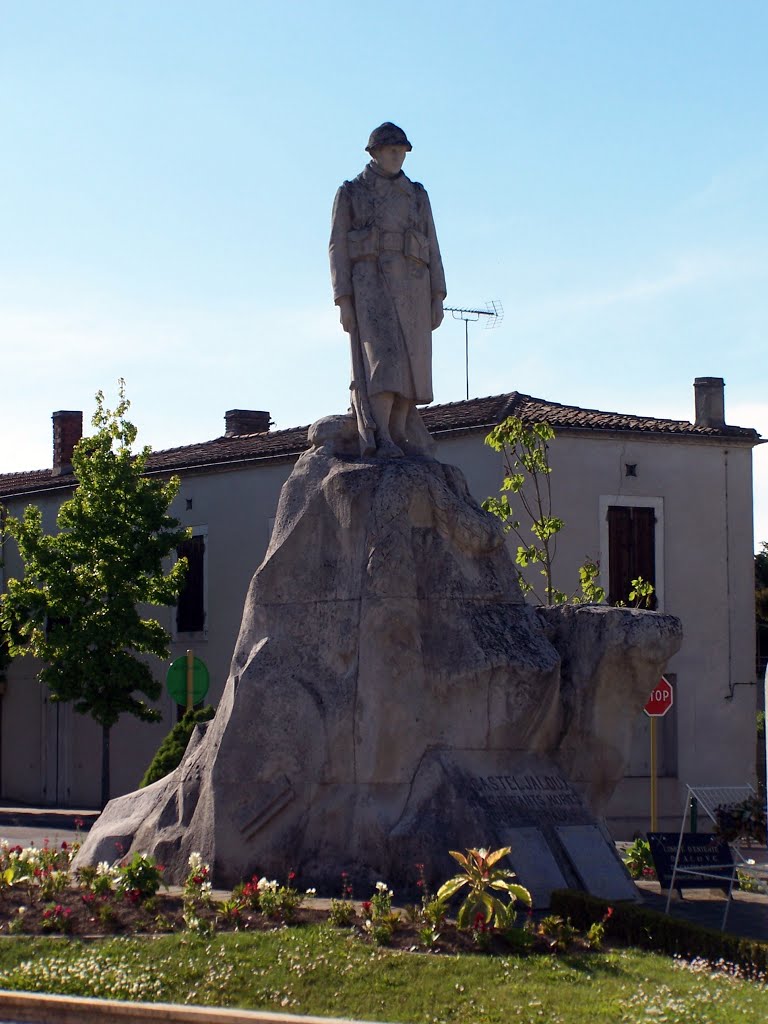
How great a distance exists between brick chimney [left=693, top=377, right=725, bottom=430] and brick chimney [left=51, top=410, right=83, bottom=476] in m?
15.0

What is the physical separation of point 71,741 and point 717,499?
47.2 feet

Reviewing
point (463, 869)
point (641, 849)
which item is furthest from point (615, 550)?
point (463, 869)

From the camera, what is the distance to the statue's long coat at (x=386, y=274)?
606 inches

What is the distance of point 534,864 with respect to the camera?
42.9 ft

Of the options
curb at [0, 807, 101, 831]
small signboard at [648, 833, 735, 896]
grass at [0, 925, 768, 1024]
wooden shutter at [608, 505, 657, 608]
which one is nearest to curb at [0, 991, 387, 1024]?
grass at [0, 925, 768, 1024]

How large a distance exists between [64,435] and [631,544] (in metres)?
15.2

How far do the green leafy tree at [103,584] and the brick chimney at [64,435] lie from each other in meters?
8.55

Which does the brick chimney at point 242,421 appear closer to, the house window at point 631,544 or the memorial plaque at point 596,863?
Result: the house window at point 631,544

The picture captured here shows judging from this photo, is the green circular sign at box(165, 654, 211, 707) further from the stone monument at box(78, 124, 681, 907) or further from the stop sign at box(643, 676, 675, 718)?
the stone monument at box(78, 124, 681, 907)

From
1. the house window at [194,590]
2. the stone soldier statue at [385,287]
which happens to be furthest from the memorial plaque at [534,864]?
the house window at [194,590]

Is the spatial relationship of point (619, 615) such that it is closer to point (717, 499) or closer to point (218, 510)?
point (717, 499)

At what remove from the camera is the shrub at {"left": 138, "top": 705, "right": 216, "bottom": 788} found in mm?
21250

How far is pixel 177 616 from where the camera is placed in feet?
116

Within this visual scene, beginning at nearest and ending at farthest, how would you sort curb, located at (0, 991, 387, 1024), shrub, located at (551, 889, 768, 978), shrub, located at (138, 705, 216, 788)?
1. curb, located at (0, 991, 387, 1024)
2. shrub, located at (551, 889, 768, 978)
3. shrub, located at (138, 705, 216, 788)
